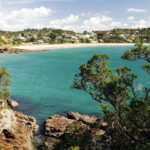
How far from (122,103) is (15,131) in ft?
57.8

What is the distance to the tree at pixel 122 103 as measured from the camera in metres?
17.2

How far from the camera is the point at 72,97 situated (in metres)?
52.3

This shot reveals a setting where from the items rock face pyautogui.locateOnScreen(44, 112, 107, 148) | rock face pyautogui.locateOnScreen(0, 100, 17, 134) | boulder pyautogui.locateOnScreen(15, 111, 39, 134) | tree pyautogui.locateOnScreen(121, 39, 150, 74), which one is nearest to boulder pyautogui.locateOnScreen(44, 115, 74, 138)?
rock face pyautogui.locateOnScreen(44, 112, 107, 148)

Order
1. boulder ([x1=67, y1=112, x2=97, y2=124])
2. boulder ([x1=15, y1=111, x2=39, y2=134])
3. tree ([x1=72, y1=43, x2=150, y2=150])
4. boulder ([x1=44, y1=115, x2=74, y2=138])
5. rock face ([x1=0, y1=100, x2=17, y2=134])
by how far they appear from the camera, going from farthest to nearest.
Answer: boulder ([x1=67, y1=112, x2=97, y2=124]) < boulder ([x1=15, y1=111, x2=39, y2=134]) < boulder ([x1=44, y1=115, x2=74, y2=138]) < rock face ([x1=0, y1=100, x2=17, y2=134]) < tree ([x1=72, y1=43, x2=150, y2=150])

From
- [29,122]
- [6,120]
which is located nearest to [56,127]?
[29,122]

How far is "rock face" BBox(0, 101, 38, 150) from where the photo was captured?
26.3m

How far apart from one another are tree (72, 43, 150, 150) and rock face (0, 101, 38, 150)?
11.3 meters

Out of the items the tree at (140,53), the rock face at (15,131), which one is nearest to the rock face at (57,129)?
the rock face at (15,131)

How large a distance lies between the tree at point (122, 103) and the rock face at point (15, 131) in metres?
11.3

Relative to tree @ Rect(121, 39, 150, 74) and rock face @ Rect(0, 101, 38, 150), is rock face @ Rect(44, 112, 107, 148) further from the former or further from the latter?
tree @ Rect(121, 39, 150, 74)

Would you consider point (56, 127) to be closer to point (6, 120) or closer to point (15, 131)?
point (15, 131)

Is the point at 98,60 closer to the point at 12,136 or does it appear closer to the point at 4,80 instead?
the point at 12,136

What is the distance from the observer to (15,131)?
29.5m

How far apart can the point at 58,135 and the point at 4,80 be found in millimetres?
13805
